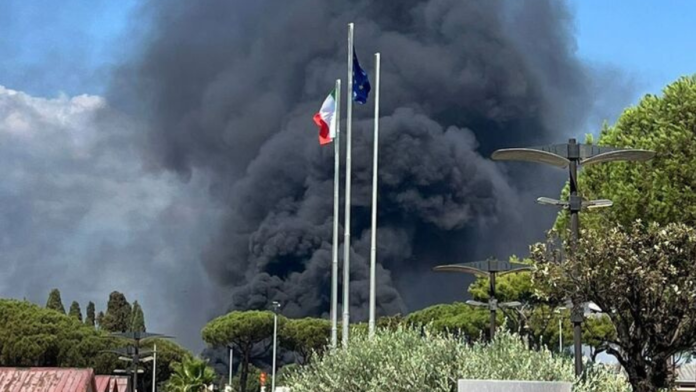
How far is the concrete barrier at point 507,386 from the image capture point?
647 inches

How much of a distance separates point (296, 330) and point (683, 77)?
69.0 meters

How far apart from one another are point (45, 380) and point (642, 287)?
2630 centimetres

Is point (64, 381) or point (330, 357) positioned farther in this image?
point (64, 381)

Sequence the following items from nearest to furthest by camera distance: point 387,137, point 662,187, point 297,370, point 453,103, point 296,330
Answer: point 297,370, point 662,187, point 296,330, point 387,137, point 453,103

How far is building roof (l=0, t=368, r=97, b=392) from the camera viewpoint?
139 feet

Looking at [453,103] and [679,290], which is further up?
[453,103]

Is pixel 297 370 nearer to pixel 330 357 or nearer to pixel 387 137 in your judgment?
pixel 330 357

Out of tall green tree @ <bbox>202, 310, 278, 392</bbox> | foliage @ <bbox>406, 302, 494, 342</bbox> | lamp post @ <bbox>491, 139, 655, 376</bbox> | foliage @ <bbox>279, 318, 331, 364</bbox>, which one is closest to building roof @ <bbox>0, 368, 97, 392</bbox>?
lamp post @ <bbox>491, 139, 655, 376</bbox>

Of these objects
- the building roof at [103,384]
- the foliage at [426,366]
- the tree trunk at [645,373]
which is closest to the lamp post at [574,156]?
the foliage at [426,366]

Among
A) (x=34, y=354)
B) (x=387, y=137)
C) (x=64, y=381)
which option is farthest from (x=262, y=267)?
(x=64, y=381)

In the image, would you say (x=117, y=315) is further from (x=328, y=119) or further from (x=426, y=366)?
(x=426, y=366)

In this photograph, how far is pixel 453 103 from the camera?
415 feet

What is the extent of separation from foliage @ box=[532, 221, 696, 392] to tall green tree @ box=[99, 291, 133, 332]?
10281 cm

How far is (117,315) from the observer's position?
128 metres
